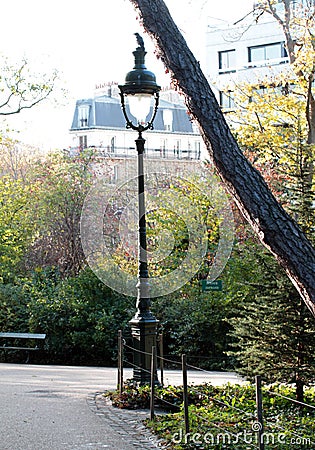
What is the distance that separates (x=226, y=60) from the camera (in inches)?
1837

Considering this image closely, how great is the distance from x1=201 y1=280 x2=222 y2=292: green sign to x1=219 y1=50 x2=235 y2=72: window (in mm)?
29208

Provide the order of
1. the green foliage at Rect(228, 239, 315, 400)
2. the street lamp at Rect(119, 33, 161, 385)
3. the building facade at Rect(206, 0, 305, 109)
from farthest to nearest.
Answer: the building facade at Rect(206, 0, 305, 109) → the street lamp at Rect(119, 33, 161, 385) → the green foliage at Rect(228, 239, 315, 400)

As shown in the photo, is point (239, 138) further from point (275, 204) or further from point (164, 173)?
point (275, 204)

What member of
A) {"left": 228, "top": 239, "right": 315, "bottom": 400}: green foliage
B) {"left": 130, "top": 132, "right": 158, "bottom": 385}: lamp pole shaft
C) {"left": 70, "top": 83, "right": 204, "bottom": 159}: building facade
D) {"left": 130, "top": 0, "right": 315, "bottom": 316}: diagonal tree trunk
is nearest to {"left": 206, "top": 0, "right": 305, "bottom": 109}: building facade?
{"left": 70, "top": 83, "right": 204, "bottom": 159}: building facade

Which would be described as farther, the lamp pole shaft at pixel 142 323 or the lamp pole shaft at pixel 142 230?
the lamp pole shaft at pixel 142 230

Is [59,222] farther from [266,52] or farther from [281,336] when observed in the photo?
[266,52]

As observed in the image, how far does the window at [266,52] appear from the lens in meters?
43.5

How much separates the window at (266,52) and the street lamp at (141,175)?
33.2m

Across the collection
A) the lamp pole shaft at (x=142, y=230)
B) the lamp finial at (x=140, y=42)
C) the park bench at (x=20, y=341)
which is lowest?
the park bench at (x=20, y=341)

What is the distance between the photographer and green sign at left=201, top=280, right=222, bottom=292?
19.1m

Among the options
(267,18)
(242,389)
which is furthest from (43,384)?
(267,18)

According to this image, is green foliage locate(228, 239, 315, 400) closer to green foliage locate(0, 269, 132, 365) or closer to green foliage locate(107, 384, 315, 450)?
green foliage locate(107, 384, 315, 450)

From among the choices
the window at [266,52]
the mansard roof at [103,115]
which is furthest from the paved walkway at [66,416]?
the mansard roof at [103,115]

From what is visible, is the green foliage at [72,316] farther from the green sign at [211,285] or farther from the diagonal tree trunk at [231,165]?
the diagonal tree trunk at [231,165]
